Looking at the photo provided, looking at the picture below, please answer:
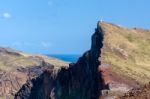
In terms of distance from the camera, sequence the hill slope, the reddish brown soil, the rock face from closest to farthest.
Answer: the reddish brown soil
the hill slope
the rock face

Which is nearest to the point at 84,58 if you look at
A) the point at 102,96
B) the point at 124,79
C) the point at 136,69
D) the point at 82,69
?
the point at 82,69

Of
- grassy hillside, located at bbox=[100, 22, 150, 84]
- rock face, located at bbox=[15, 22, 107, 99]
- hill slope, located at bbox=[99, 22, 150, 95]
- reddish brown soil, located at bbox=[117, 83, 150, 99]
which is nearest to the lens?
reddish brown soil, located at bbox=[117, 83, 150, 99]

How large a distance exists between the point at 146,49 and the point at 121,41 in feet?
19.1

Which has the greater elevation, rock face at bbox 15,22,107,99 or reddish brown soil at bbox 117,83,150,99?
rock face at bbox 15,22,107,99

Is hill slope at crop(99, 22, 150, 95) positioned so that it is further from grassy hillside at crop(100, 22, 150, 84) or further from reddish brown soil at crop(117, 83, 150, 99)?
reddish brown soil at crop(117, 83, 150, 99)

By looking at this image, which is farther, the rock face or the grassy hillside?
the rock face

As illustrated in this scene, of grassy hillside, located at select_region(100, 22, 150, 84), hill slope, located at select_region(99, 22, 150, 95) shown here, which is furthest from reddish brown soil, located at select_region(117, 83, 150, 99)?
grassy hillside, located at select_region(100, 22, 150, 84)

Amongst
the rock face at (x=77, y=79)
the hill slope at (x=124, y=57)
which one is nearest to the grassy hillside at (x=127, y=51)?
the hill slope at (x=124, y=57)

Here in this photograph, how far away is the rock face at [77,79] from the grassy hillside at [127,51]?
2.02m

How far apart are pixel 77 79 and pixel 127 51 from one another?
1869 cm

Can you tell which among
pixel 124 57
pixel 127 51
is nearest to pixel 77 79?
pixel 127 51

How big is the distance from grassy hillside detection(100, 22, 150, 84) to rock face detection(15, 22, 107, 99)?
2.02 meters

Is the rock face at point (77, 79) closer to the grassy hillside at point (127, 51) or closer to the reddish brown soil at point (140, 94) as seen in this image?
the grassy hillside at point (127, 51)

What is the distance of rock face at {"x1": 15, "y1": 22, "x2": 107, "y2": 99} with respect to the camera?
123500 mm
